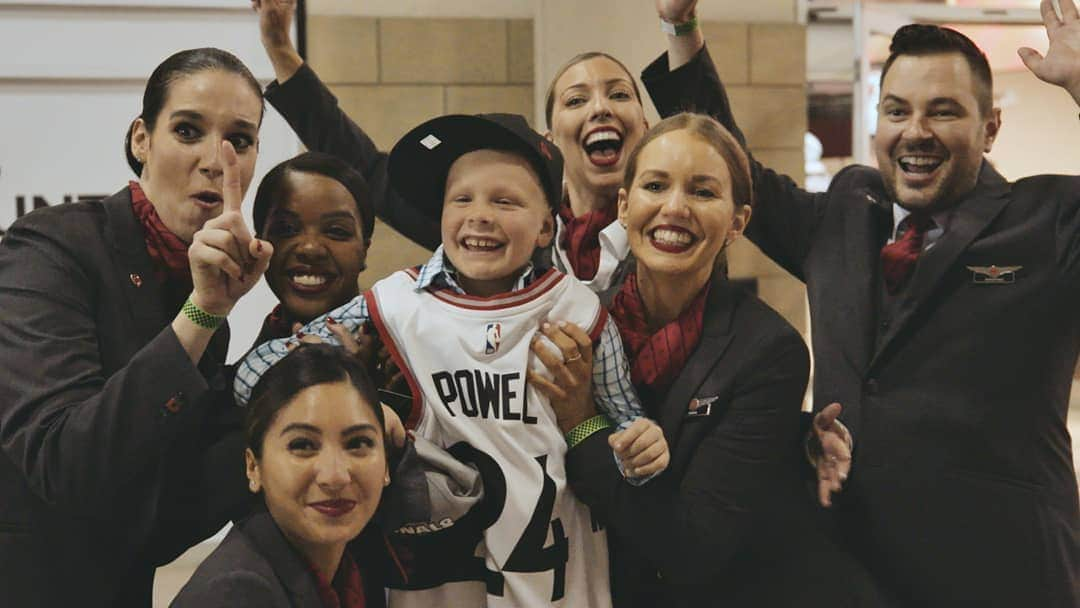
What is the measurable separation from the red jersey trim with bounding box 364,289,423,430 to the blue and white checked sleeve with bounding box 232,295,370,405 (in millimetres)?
26

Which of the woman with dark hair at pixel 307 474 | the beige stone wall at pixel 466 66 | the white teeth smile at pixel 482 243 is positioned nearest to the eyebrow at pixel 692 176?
the white teeth smile at pixel 482 243

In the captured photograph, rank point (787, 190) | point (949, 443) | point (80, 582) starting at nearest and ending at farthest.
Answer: point (80, 582) < point (949, 443) < point (787, 190)

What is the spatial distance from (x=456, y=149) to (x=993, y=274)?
1.08m

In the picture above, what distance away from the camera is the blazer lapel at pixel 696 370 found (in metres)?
1.95

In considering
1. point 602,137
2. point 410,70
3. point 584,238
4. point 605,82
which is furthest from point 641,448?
point 410,70

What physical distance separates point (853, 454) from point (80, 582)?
1474 mm

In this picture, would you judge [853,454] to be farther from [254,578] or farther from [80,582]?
[80,582]

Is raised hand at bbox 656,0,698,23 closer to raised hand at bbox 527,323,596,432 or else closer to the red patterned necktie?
the red patterned necktie

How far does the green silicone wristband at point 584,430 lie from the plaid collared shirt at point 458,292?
0.04 meters

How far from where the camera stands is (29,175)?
14.3ft

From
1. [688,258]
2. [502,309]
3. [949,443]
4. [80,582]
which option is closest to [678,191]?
[688,258]

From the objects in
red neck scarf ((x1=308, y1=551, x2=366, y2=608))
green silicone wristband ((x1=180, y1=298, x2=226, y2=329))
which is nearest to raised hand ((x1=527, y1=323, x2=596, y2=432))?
red neck scarf ((x1=308, y1=551, x2=366, y2=608))

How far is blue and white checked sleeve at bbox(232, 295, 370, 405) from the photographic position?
1937 millimetres

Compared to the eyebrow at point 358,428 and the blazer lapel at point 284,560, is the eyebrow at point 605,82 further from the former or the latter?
the blazer lapel at point 284,560
